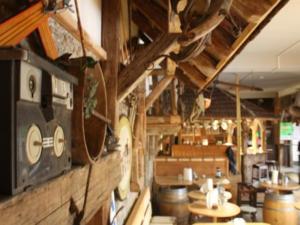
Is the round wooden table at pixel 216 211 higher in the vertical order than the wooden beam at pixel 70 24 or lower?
lower

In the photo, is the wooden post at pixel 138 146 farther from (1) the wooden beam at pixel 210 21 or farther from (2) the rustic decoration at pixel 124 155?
(1) the wooden beam at pixel 210 21

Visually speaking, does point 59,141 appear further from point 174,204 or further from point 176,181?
point 176,181

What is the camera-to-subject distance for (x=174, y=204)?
6.62m

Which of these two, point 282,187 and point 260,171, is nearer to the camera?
point 282,187

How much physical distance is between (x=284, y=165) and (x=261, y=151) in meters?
4.30

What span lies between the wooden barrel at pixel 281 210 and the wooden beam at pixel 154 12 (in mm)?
4646

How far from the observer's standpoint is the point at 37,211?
28.9 inches

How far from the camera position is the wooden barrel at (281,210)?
6.49 m

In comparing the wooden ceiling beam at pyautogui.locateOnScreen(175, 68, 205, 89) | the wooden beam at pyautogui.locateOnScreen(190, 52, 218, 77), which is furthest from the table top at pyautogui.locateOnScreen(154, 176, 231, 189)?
the wooden beam at pyautogui.locateOnScreen(190, 52, 218, 77)

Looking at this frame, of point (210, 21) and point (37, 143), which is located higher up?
point (210, 21)

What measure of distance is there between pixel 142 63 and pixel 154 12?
4.68 ft

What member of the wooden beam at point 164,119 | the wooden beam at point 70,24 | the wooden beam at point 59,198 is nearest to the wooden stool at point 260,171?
the wooden beam at point 164,119

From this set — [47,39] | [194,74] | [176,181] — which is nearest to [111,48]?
[47,39]

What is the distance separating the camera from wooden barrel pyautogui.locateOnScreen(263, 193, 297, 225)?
256 inches
